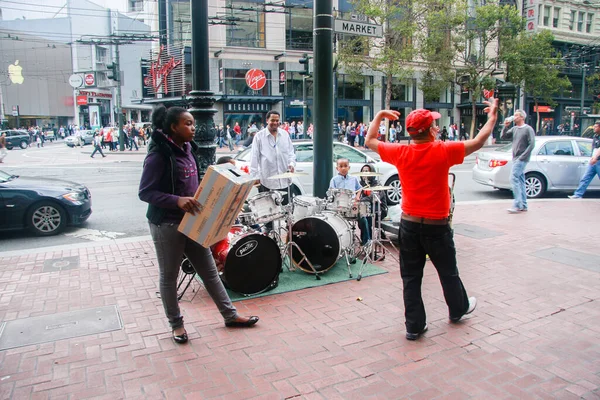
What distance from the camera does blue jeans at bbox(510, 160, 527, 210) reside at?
972cm

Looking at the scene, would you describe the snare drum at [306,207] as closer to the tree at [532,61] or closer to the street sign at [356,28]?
the street sign at [356,28]

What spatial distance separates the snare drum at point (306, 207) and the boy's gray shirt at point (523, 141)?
16.8 feet

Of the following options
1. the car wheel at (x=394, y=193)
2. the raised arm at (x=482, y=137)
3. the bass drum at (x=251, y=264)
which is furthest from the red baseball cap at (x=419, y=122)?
the car wheel at (x=394, y=193)

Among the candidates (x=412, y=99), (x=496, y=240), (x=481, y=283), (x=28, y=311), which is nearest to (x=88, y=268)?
(x=28, y=311)

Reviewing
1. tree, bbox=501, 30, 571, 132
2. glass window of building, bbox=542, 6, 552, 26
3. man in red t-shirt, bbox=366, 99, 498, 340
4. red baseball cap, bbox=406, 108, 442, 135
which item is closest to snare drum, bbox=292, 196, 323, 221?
man in red t-shirt, bbox=366, 99, 498, 340

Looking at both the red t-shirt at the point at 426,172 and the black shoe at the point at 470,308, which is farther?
the black shoe at the point at 470,308

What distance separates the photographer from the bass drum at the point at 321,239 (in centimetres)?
582

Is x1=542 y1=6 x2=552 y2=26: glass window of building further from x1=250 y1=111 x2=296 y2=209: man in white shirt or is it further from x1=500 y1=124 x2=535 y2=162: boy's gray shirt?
x1=250 y1=111 x2=296 y2=209: man in white shirt

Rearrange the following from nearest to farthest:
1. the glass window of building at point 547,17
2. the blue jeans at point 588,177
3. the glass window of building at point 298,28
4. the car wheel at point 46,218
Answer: the car wheel at point 46,218 < the blue jeans at point 588,177 < the glass window of building at point 298,28 < the glass window of building at point 547,17

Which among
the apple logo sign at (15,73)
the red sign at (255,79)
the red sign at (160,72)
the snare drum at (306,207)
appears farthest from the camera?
the apple logo sign at (15,73)

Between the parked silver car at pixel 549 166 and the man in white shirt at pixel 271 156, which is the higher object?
the man in white shirt at pixel 271 156

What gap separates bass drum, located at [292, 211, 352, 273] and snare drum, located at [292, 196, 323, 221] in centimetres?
13

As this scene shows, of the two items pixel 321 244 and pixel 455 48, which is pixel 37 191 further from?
pixel 455 48

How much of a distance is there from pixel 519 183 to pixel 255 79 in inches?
1072
